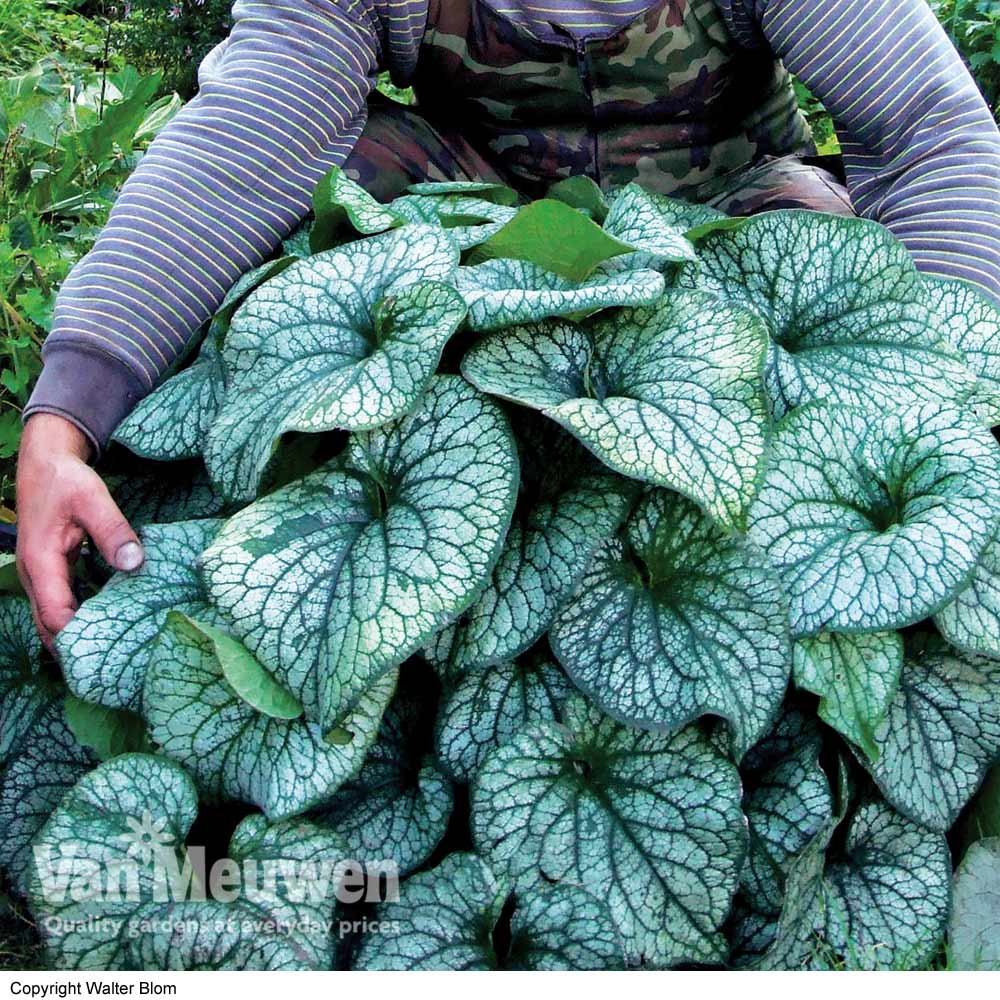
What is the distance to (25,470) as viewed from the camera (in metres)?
1.54

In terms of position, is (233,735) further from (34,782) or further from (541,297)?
(541,297)

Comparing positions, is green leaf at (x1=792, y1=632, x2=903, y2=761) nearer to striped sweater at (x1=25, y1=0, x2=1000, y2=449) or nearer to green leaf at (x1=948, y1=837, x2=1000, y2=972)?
green leaf at (x1=948, y1=837, x2=1000, y2=972)

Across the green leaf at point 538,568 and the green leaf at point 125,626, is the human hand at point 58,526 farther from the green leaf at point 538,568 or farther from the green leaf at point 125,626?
the green leaf at point 538,568

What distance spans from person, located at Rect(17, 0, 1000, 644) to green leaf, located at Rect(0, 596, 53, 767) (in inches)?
5.8

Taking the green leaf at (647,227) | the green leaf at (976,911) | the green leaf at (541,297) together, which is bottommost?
the green leaf at (976,911)

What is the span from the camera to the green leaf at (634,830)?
1.31 m

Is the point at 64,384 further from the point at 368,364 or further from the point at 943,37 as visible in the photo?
the point at 943,37

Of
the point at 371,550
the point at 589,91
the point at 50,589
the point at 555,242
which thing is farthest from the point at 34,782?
the point at 589,91

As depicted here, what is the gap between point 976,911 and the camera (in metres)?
1.37

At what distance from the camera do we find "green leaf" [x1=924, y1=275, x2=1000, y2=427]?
1544 millimetres

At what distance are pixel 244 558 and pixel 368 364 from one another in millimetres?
262

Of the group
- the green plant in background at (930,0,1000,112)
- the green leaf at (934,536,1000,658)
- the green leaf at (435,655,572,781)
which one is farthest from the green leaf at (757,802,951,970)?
the green plant in background at (930,0,1000,112)

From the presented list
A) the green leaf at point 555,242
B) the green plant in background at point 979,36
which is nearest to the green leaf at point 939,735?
the green leaf at point 555,242

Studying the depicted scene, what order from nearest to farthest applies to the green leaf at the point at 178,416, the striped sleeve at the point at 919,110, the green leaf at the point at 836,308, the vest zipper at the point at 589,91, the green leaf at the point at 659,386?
the green leaf at the point at 659,386 → the green leaf at the point at 836,308 → the green leaf at the point at 178,416 → the striped sleeve at the point at 919,110 → the vest zipper at the point at 589,91
